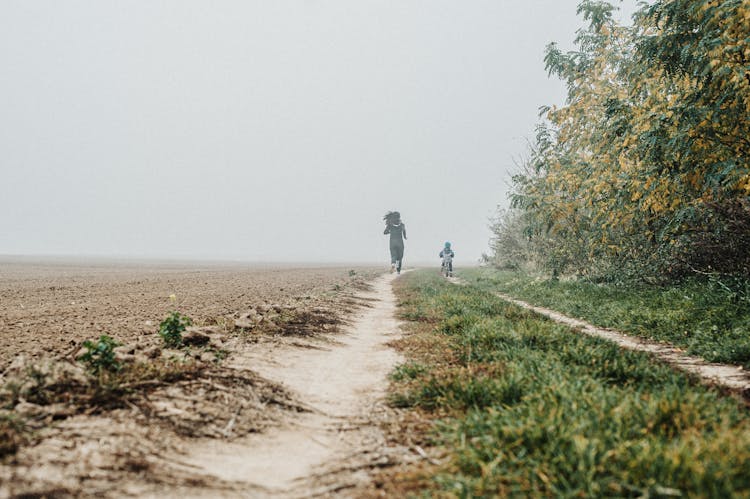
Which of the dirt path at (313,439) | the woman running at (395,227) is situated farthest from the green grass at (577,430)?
the woman running at (395,227)

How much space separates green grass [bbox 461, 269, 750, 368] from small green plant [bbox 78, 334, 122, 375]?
695 centimetres

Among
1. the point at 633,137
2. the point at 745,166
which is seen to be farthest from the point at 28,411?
the point at 633,137

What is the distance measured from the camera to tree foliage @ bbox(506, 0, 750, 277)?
729 cm

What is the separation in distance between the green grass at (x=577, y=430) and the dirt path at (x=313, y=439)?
469 mm

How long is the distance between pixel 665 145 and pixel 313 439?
8.90 metres

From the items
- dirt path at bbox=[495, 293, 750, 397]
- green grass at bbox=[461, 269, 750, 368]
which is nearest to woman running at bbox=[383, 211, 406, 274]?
green grass at bbox=[461, 269, 750, 368]

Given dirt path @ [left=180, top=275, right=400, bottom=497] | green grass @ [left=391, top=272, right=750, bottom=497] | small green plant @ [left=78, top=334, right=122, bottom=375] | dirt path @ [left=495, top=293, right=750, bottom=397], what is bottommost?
dirt path @ [left=180, top=275, right=400, bottom=497]

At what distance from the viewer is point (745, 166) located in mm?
7230

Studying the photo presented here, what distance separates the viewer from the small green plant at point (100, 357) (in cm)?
384

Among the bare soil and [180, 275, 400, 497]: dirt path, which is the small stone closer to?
the bare soil

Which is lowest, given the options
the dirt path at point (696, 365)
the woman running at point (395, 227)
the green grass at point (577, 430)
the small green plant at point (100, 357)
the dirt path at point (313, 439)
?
the dirt path at point (313, 439)

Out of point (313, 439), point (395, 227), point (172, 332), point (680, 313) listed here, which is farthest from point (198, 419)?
point (395, 227)

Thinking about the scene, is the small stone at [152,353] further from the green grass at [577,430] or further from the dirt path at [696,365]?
the dirt path at [696,365]

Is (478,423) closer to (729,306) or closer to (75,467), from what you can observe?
(75,467)
